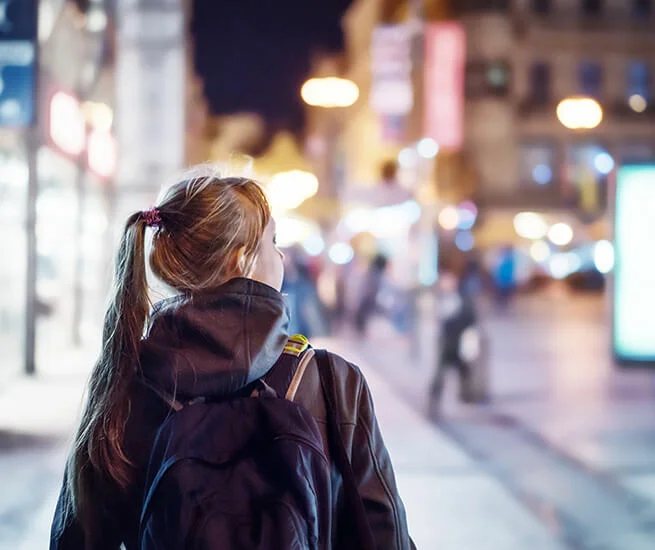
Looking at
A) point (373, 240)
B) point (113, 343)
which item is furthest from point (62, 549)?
point (373, 240)

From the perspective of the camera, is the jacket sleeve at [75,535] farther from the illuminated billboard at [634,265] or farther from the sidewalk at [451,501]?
the illuminated billboard at [634,265]

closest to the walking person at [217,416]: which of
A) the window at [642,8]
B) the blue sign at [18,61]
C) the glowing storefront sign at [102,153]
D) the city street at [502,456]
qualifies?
the city street at [502,456]

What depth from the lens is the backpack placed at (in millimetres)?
1755

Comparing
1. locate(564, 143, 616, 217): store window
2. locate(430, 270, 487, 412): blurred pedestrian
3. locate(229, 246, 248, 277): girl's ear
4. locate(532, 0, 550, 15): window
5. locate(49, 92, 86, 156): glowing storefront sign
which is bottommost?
locate(430, 270, 487, 412): blurred pedestrian

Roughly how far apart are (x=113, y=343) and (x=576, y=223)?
45.7m

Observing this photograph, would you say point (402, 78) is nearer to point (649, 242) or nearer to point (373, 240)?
point (649, 242)

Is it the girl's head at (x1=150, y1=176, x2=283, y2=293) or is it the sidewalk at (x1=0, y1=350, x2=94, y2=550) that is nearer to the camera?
the girl's head at (x1=150, y1=176, x2=283, y2=293)

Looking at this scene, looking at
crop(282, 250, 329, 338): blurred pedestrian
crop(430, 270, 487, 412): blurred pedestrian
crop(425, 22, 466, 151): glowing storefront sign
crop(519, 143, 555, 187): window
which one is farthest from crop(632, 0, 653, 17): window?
crop(430, 270, 487, 412): blurred pedestrian

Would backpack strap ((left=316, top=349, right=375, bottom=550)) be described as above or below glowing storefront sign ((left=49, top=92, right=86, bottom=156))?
below

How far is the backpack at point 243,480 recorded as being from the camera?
1.75m

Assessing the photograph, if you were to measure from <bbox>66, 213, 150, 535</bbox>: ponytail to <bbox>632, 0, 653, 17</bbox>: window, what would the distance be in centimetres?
5015

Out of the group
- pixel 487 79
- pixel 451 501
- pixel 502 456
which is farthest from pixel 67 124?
pixel 487 79

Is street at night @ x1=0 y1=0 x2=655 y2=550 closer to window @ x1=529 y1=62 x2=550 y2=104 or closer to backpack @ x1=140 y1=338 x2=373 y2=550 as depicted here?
backpack @ x1=140 y1=338 x2=373 y2=550

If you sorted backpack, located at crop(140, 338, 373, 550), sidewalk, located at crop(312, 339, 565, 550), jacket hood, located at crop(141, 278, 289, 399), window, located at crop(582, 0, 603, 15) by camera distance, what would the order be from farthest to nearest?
window, located at crop(582, 0, 603, 15) < sidewalk, located at crop(312, 339, 565, 550) < jacket hood, located at crop(141, 278, 289, 399) < backpack, located at crop(140, 338, 373, 550)
